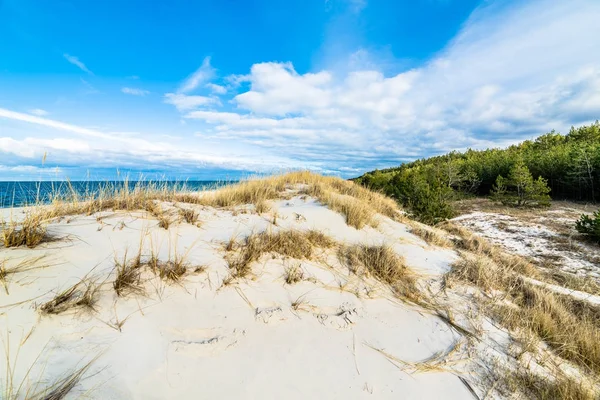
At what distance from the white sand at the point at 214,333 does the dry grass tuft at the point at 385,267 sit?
0.20 meters

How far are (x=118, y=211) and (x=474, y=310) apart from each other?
4.96 meters

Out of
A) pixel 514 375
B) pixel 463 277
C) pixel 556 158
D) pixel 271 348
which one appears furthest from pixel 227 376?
pixel 556 158

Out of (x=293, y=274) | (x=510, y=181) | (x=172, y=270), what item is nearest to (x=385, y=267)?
(x=293, y=274)

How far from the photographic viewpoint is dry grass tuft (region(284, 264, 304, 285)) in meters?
2.99

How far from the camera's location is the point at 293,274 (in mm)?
3037

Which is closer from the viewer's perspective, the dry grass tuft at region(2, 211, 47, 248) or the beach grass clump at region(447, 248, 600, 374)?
the beach grass clump at region(447, 248, 600, 374)

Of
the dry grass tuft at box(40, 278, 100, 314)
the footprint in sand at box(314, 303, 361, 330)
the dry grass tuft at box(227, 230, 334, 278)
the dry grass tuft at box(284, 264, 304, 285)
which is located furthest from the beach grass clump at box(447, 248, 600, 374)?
the dry grass tuft at box(40, 278, 100, 314)

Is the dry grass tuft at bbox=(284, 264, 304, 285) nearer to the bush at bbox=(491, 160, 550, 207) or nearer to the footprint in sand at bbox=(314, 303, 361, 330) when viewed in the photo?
the footprint in sand at bbox=(314, 303, 361, 330)

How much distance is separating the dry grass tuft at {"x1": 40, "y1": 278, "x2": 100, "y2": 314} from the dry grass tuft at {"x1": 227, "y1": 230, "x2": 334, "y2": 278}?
1.22 meters

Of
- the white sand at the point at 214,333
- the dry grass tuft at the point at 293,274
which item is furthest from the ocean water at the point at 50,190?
the dry grass tuft at the point at 293,274

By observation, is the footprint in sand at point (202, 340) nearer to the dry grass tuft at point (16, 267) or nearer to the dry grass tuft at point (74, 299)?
the dry grass tuft at point (74, 299)

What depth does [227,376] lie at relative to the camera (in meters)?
1.86

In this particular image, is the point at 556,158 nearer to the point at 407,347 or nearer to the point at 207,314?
the point at 407,347

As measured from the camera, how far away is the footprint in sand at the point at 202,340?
199 centimetres
